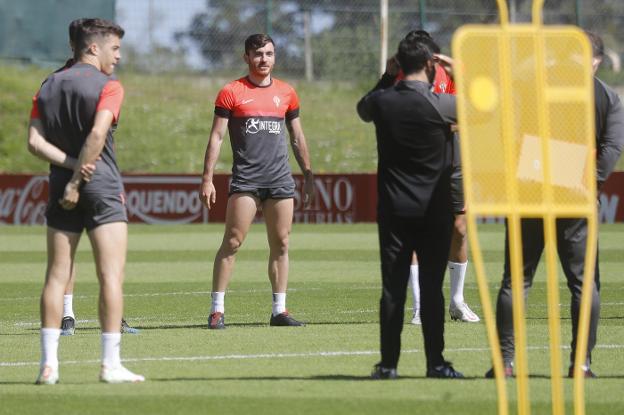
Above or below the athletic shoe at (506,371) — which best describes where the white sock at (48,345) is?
above

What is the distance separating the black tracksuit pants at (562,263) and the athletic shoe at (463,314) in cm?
305

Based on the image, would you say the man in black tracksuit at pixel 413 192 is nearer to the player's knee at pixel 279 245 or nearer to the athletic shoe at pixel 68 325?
the player's knee at pixel 279 245

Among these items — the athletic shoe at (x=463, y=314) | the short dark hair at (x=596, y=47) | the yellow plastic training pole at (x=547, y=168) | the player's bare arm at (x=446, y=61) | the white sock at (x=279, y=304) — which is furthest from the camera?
the athletic shoe at (x=463, y=314)

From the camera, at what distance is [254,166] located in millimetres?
10828

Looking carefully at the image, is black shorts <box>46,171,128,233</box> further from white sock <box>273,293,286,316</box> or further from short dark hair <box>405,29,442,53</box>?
white sock <box>273,293,286,316</box>

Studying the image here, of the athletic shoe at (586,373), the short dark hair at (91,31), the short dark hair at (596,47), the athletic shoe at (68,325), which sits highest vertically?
the short dark hair at (91,31)

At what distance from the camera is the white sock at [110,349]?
7.64m

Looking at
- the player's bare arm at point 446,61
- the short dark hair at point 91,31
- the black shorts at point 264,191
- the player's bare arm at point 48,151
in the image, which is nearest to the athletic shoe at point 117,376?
the player's bare arm at point 48,151

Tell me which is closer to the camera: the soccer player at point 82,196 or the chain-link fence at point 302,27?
the soccer player at point 82,196

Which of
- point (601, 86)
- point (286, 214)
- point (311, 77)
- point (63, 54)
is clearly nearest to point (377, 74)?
point (311, 77)

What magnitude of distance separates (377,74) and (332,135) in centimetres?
216

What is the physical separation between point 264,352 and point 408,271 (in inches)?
68.4

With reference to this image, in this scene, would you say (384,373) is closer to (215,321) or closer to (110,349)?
(110,349)

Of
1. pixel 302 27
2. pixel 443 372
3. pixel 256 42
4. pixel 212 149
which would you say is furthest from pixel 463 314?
pixel 302 27
